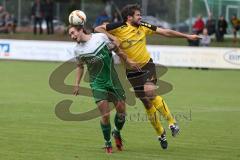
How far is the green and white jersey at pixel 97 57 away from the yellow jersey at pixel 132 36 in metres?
0.50

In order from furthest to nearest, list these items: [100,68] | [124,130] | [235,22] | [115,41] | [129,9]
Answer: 1. [235,22]
2. [124,130]
3. [129,9]
4. [115,41]
5. [100,68]

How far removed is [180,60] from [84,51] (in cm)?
2255

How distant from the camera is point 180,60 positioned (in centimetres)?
3369

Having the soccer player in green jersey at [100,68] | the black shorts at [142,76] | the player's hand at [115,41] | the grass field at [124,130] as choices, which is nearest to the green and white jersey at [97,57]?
the soccer player in green jersey at [100,68]

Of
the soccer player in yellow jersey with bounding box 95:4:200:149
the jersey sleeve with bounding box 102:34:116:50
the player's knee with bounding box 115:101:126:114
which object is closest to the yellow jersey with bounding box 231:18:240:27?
the soccer player in yellow jersey with bounding box 95:4:200:149

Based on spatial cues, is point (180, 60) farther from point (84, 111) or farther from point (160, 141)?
point (160, 141)

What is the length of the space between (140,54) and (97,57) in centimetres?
104

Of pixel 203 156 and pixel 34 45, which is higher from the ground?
pixel 203 156

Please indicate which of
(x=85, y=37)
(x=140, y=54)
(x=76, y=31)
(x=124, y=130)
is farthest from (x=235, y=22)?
(x=76, y=31)

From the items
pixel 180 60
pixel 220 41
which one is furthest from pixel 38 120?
pixel 220 41

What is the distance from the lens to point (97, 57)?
11.4 meters

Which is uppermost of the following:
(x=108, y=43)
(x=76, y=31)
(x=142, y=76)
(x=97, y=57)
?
(x=76, y=31)

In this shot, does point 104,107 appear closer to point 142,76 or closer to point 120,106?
point 120,106

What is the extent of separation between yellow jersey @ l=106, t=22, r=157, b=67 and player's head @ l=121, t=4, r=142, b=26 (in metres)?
0.10
